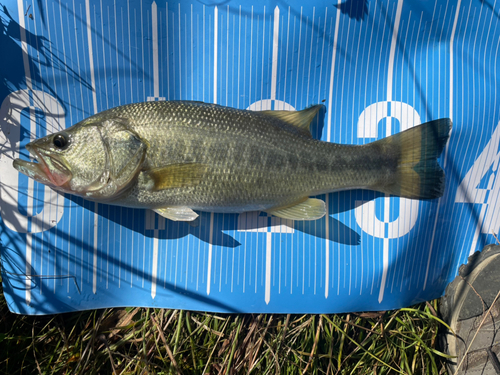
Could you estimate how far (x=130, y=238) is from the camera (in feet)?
7.80

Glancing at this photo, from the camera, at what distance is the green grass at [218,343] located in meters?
2.31

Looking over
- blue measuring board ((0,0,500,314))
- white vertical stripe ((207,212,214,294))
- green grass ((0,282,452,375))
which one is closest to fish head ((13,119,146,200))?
blue measuring board ((0,0,500,314))

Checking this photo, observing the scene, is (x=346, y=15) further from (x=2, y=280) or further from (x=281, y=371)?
(x=2, y=280)

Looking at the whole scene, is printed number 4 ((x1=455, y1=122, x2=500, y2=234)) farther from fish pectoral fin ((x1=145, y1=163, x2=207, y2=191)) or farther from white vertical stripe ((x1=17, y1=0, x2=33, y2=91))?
white vertical stripe ((x1=17, y1=0, x2=33, y2=91))

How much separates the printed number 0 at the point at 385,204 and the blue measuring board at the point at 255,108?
0.01 meters

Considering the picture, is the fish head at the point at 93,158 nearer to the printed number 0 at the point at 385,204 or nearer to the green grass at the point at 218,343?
the green grass at the point at 218,343

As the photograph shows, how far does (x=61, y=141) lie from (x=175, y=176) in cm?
77

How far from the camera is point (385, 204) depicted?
2414 mm

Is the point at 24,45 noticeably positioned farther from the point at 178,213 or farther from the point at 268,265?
the point at 268,265

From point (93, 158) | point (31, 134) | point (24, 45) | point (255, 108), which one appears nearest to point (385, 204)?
point (255, 108)

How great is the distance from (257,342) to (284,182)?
1.32 metres

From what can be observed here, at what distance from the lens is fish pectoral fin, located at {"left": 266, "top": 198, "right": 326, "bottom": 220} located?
7.07 feet

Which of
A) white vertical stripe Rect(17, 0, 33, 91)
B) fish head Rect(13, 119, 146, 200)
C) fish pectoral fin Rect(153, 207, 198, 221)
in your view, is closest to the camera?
fish head Rect(13, 119, 146, 200)

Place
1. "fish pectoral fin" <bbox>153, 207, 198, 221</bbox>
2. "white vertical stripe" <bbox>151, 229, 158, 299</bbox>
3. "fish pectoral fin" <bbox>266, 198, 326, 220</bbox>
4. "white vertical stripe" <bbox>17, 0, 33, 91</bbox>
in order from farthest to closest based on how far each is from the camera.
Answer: "white vertical stripe" <bbox>151, 229, 158, 299</bbox>, "white vertical stripe" <bbox>17, 0, 33, 91</bbox>, "fish pectoral fin" <bbox>266, 198, 326, 220</bbox>, "fish pectoral fin" <bbox>153, 207, 198, 221</bbox>
